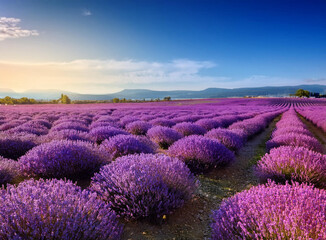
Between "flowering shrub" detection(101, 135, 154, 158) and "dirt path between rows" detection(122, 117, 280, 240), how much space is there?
1269mm

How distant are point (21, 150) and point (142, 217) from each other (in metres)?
3.32

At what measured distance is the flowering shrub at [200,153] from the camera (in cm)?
368

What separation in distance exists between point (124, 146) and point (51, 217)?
256cm

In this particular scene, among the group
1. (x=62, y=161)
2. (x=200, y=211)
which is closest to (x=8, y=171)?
(x=62, y=161)

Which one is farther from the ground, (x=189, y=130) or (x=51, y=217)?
(x=51, y=217)

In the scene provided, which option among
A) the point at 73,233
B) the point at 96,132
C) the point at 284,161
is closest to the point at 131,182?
the point at 73,233

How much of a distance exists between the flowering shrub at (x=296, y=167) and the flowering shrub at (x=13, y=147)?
4477 mm

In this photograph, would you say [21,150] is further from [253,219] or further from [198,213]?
[253,219]

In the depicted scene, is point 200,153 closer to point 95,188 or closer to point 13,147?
point 95,188

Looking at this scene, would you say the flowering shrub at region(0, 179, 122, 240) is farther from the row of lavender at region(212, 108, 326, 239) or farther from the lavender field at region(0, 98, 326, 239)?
A: the row of lavender at region(212, 108, 326, 239)

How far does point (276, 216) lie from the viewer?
1492 mm

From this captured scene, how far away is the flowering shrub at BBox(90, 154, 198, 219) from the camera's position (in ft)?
6.86

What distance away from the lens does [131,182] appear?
209cm

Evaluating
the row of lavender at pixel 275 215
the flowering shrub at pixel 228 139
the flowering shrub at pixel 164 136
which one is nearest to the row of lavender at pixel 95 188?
the row of lavender at pixel 275 215
